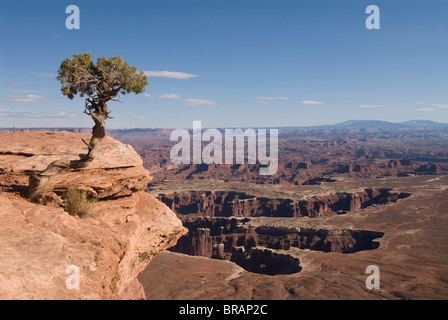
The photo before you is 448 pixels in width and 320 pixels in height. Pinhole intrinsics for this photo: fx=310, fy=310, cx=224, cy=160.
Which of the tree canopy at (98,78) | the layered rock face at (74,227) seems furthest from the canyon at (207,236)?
the tree canopy at (98,78)

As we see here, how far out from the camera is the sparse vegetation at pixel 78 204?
1277 cm

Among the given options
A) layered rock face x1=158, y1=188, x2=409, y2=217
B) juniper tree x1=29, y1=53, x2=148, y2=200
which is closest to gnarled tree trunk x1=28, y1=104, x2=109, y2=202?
juniper tree x1=29, y1=53, x2=148, y2=200

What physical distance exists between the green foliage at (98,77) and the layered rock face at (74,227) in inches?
150

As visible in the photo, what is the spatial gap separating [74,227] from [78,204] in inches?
112

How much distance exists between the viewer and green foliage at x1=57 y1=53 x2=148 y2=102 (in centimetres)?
1363

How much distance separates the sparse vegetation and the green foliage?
436 cm

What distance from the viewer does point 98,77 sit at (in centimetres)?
1438

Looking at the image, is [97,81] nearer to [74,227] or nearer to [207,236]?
[74,227]

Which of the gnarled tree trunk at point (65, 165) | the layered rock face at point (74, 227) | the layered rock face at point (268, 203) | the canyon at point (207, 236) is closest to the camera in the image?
the layered rock face at point (74, 227)

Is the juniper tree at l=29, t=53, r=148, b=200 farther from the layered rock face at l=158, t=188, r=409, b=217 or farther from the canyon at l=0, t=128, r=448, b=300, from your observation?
the layered rock face at l=158, t=188, r=409, b=217

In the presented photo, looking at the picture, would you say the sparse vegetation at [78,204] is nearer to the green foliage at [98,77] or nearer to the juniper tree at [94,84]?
the juniper tree at [94,84]
